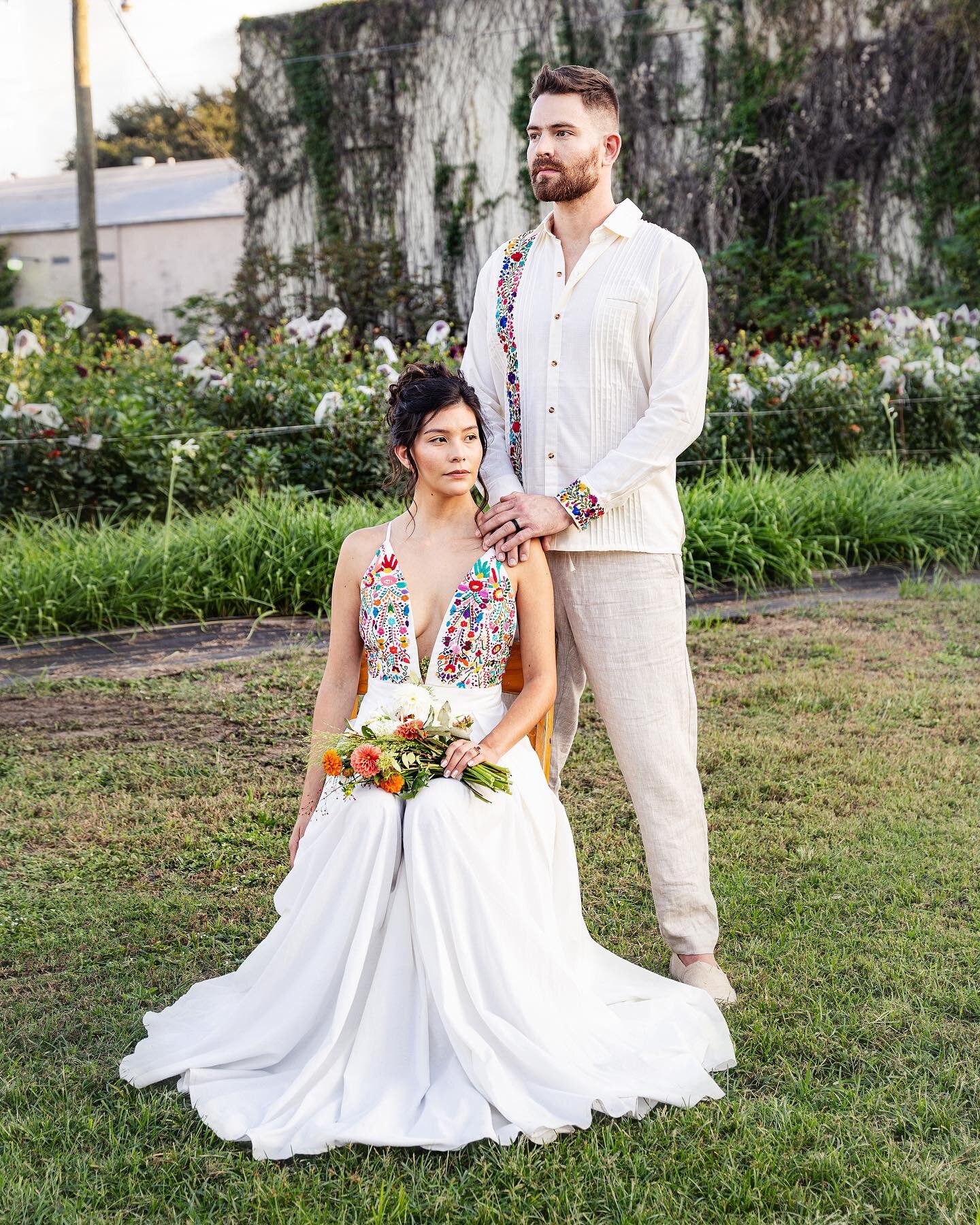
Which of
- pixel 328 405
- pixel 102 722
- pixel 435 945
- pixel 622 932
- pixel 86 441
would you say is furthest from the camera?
pixel 328 405

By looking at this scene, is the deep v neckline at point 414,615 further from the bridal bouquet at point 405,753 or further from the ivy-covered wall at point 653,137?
the ivy-covered wall at point 653,137

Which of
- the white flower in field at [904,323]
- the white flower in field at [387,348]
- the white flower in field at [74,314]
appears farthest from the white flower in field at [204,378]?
the white flower in field at [904,323]

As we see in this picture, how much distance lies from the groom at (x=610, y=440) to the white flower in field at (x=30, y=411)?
443cm

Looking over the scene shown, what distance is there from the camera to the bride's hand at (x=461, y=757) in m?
2.63

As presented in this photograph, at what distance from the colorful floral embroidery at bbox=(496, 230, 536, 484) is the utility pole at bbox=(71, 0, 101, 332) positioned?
476 inches

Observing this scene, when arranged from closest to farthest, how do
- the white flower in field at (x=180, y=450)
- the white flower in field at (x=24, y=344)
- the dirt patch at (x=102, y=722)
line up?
the dirt patch at (x=102, y=722) → the white flower in field at (x=180, y=450) → the white flower in field at (x=24, y=344)

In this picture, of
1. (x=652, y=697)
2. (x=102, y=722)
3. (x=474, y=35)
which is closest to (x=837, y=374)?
(x=102, y=722)

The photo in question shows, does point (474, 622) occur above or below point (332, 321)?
below

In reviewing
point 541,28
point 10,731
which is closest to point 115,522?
point 10,731

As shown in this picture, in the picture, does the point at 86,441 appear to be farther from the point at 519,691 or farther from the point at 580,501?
the point at 580,501

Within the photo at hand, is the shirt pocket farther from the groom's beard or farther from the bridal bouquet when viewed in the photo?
the bridal bouquet

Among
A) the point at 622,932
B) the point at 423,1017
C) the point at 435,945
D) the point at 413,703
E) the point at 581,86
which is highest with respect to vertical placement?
the point at 581,86

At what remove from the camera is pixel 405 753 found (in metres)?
2.62

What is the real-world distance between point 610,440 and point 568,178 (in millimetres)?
587
